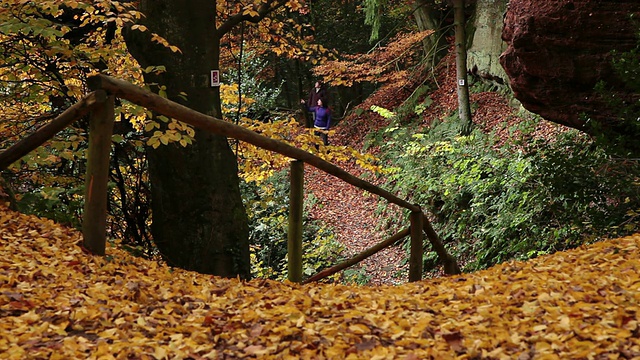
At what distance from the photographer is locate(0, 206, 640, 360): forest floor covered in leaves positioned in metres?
2.83

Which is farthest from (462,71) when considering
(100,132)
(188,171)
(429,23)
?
(100,132)

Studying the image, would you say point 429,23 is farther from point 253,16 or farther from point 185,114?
point 185,114

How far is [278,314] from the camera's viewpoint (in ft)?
11.3

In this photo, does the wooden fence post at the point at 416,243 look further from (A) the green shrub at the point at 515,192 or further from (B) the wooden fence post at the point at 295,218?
(A) the green shrub at the point at 515,192

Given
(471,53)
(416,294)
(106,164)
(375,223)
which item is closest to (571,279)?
(416,294)

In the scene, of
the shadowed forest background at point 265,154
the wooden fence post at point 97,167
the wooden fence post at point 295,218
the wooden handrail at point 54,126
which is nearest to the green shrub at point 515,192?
the shadowed forest background at point 265,154

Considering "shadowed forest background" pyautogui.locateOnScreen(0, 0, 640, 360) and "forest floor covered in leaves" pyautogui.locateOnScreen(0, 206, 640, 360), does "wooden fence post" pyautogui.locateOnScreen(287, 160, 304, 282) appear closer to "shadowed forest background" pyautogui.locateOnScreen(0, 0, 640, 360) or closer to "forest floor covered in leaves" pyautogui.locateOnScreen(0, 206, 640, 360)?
"shadowed forest background" pyautogui.locateOnScreen(0, 0, 640, 360)

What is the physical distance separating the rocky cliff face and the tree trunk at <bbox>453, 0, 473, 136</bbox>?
5.41 m

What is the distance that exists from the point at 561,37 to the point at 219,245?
16.6 ft

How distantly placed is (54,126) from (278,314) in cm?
195

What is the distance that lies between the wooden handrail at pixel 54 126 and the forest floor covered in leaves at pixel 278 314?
1.92 ft

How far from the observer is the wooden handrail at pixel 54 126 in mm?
3816

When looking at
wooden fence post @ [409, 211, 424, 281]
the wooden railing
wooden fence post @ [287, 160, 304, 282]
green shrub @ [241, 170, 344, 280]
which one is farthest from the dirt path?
the wooden railing

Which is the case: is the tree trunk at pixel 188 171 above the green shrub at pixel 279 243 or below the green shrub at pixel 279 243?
above
